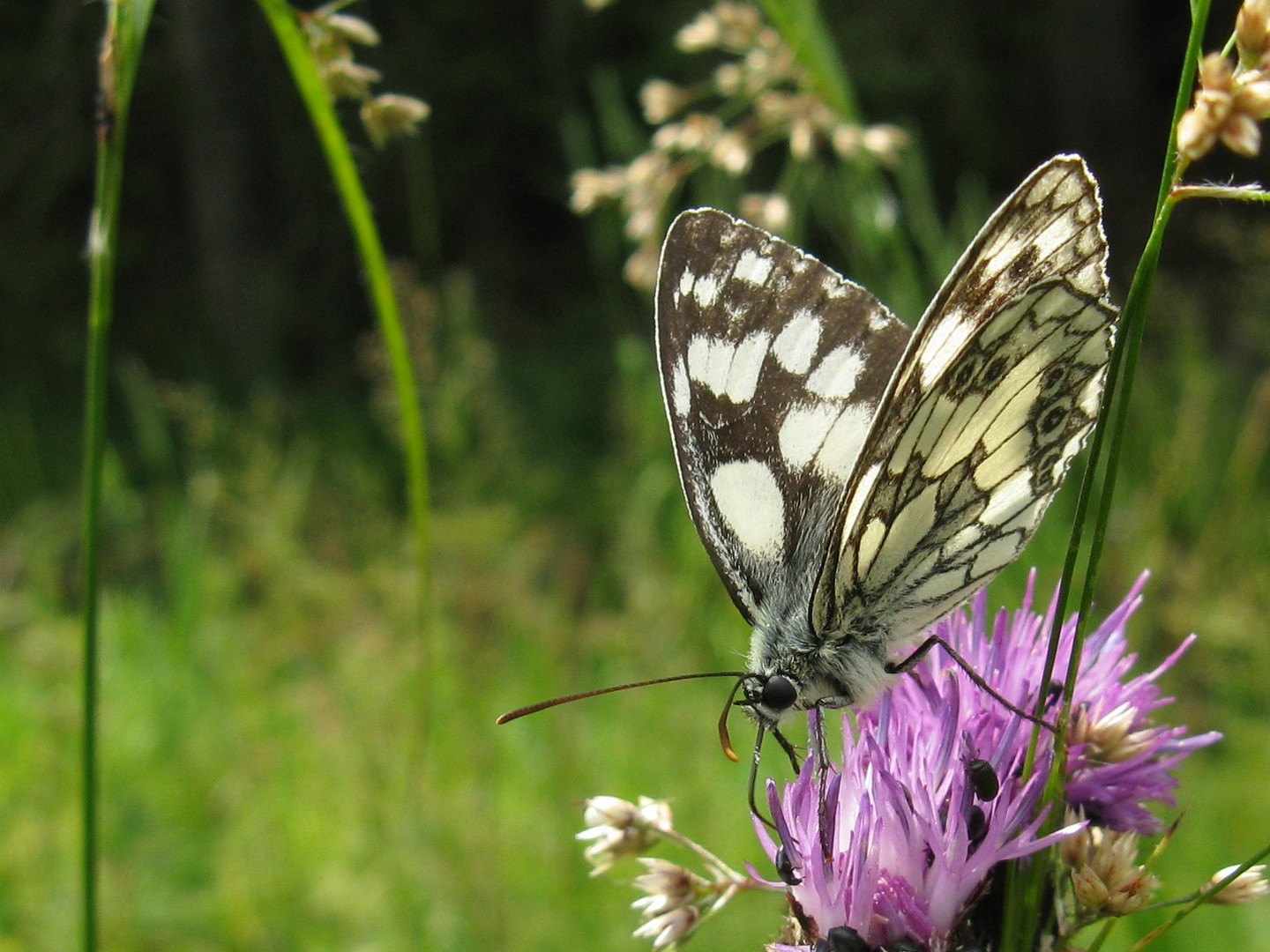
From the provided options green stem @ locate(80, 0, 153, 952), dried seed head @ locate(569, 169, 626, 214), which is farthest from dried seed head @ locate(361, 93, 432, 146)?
dried seed head @ locate(569, 169, 626, 214)

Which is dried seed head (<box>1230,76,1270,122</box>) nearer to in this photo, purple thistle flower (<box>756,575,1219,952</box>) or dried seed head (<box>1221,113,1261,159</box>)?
dried seed head (<box>1221,113,1261,159</box>)

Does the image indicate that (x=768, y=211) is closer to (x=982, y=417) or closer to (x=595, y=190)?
(x=595, y=190)

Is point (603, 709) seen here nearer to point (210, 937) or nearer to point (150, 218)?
point (210, 937)

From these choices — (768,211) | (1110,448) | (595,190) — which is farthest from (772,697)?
(595,190)

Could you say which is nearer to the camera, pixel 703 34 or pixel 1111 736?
pixel 1111 736

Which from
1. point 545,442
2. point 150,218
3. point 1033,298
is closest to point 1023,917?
point 1033,298

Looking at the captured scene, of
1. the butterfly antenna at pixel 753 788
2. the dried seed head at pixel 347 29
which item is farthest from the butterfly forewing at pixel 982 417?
the dried seed head at pixel 347 29

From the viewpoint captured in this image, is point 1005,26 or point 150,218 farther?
point 150,218
